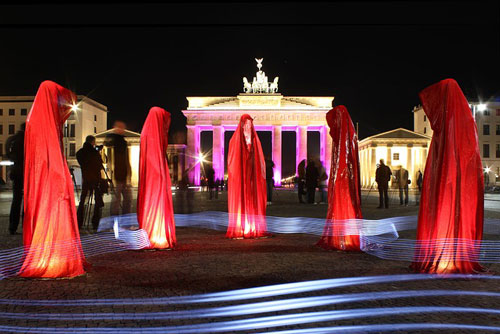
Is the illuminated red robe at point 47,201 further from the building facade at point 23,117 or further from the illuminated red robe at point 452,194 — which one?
the building facade at point 23,117

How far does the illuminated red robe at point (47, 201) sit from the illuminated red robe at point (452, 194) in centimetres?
389

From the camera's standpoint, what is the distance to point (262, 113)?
60031mm

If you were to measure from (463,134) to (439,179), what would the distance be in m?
0.57

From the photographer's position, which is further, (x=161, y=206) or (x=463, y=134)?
(x=161, y=206)

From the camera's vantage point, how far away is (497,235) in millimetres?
7969

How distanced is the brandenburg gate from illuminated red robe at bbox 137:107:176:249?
52691 millimetres

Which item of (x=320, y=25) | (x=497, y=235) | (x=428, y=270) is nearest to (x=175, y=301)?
(x=428, y=270)

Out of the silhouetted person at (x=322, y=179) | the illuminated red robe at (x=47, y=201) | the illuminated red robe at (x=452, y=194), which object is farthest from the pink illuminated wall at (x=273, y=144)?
the illuminated red robe at (x=47, y=201)

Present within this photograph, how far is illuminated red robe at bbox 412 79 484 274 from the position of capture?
487cm

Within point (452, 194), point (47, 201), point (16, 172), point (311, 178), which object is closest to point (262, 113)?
point (311, 178)

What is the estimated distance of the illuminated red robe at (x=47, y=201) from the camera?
4586mm

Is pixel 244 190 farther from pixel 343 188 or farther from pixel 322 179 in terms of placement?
pixel 322 179

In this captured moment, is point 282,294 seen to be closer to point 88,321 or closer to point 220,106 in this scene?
point 88,321

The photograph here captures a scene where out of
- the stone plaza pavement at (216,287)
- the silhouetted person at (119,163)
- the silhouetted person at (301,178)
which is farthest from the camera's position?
the silhouetted person at (301,178)
